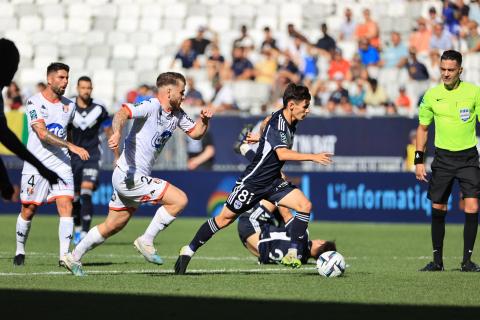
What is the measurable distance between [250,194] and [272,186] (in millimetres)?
275

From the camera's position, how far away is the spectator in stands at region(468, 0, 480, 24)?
28.0 meters

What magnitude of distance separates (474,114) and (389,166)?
37.7ft

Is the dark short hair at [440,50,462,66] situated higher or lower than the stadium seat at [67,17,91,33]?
lower

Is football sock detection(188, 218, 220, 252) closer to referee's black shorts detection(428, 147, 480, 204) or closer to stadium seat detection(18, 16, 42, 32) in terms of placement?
referee's black shorts detection(428, 147, 480, 204)

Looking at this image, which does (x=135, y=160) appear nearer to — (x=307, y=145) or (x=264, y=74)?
(x=307, y=145)

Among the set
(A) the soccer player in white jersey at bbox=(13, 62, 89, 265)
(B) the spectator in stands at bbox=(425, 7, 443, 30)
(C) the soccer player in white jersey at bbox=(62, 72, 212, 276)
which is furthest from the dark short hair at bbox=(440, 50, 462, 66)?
(B) the spectator in stands at bbox=(425, 7, 443, 30)

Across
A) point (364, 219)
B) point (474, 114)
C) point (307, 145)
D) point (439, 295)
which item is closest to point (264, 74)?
point (307, 145)

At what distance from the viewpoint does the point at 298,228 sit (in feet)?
39.7

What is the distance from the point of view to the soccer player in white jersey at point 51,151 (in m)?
13.0

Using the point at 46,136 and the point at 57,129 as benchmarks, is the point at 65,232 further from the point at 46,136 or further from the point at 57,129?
the point at 57,129

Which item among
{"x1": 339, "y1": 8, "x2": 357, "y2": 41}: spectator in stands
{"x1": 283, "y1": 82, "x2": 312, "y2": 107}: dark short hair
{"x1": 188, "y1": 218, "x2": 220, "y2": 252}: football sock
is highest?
{"x1": 339, "y1": 8, "x2": 357, "y2": 41}: spectator in stands

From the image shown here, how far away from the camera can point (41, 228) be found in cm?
2164

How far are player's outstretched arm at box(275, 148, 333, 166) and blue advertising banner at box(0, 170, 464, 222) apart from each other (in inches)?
472

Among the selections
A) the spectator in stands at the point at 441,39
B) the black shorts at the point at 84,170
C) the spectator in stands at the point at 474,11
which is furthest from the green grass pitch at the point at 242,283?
the spectator in stands at the point at 474,11
